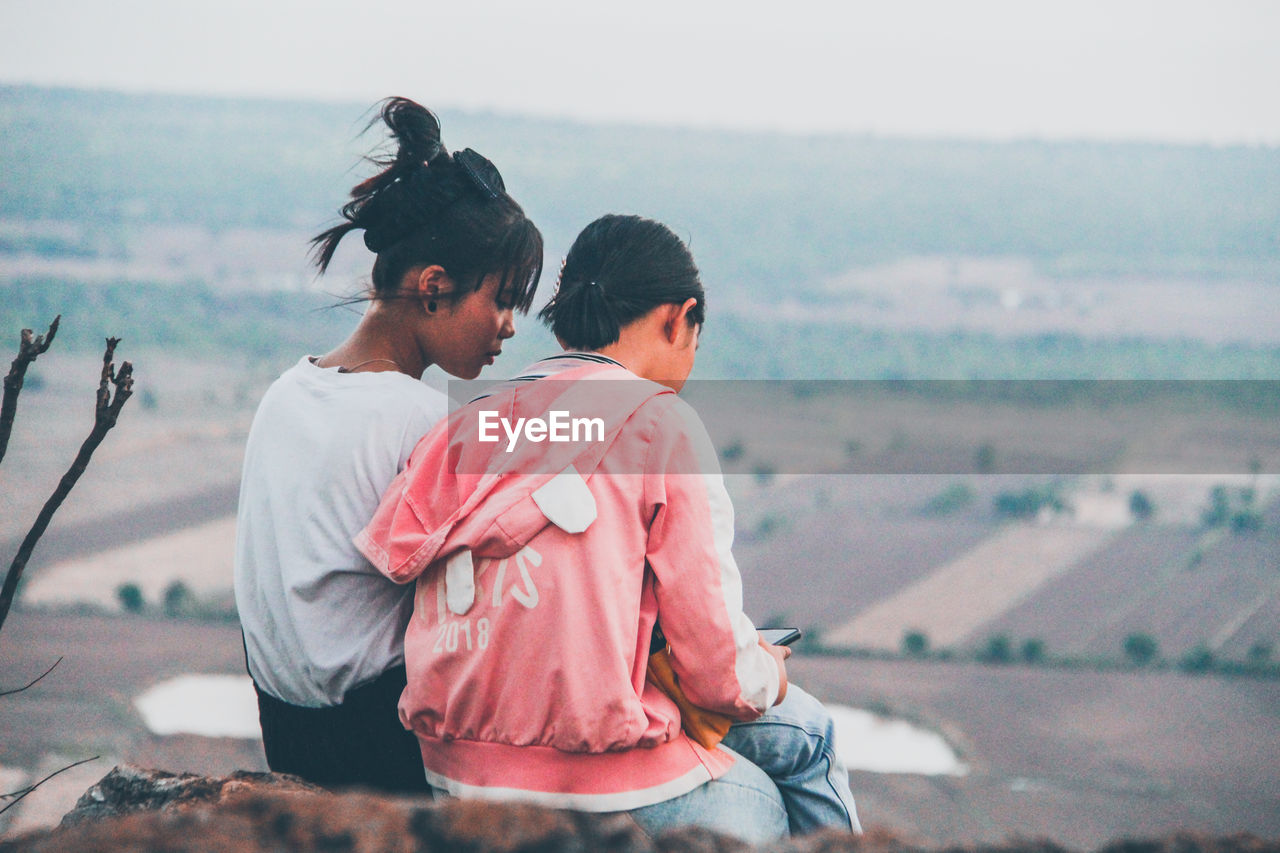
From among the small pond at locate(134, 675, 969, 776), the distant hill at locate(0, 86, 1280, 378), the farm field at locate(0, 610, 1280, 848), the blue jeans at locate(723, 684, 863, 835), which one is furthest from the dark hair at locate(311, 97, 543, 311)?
the distant hill at locate(0, 86, 1280, 378)

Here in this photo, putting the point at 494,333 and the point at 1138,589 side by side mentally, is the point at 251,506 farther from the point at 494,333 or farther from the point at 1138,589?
the point at 1138,589

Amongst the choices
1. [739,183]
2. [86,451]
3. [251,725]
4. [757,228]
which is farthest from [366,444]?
[739,183]

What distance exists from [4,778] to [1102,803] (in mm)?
25135

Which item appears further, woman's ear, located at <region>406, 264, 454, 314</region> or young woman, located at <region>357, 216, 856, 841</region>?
woman's ear, located at <region>406, 264, 454, 314</region>

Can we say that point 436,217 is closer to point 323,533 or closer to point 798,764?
point 323,533

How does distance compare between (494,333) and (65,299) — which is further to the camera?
(65,299)

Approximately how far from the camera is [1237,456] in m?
61.8

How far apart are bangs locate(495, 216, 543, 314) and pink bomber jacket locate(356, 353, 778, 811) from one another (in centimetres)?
48

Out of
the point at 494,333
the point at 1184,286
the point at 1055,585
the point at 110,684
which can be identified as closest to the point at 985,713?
the point at 1055,585

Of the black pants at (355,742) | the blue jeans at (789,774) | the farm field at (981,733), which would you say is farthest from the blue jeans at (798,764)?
the farm field at (981,733)


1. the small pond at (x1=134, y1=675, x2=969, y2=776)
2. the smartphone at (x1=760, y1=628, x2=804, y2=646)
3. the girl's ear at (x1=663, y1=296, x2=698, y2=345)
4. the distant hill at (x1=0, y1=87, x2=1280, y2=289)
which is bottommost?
the small pond at (x1=134, y1=675, x2=969, y2=776)

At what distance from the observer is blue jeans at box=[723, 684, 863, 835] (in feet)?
7.15

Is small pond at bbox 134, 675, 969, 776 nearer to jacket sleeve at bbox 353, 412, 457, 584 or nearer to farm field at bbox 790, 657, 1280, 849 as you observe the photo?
farm field at bbox 790, 657, 1280, 849

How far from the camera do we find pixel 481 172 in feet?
7.89
